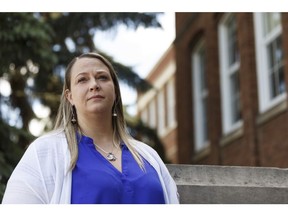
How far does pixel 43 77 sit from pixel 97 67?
8478 millimetres

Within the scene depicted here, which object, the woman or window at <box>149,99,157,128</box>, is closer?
the woman

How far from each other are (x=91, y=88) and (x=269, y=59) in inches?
448

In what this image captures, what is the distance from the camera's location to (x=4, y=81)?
1227 centimetres

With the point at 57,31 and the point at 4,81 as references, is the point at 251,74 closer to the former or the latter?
the point at 57,31

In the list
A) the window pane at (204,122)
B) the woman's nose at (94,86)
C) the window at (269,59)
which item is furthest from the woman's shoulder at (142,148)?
the window pane at (204,122)

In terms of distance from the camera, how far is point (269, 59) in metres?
13.7

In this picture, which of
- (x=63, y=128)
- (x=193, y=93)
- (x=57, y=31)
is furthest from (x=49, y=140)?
(x=193, y=93)

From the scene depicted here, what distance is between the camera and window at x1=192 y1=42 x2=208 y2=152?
18031 millimetres

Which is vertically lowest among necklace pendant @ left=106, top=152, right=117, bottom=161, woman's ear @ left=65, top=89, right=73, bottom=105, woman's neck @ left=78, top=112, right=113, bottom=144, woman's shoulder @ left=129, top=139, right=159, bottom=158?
necklace pendant @ left=106, top=152, right=117, bottom=161

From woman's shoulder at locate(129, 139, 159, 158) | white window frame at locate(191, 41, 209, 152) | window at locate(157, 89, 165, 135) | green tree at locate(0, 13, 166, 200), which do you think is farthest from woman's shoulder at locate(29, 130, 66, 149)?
window at locate(157, 89, 165, 135)

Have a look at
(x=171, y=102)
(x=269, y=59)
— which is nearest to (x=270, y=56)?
(x=269, y=59)

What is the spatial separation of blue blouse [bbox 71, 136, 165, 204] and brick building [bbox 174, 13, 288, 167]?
372 inches

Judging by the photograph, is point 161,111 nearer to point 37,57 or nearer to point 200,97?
point 200,97

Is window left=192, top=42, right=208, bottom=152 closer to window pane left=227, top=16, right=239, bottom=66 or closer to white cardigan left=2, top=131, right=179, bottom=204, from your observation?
window pane left=227, top=16, right=239, bottom=66
